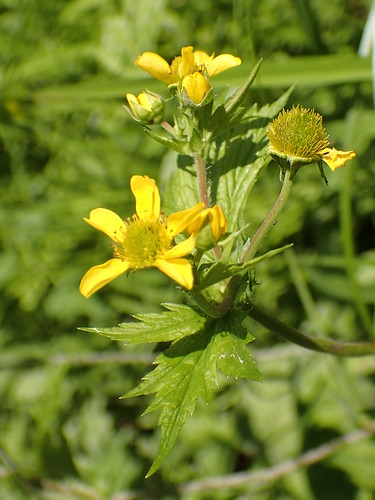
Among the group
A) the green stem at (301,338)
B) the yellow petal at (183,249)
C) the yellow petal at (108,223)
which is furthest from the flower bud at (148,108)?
the green stem at (301,338)

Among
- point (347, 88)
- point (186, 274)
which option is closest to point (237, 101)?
point (186, 274)

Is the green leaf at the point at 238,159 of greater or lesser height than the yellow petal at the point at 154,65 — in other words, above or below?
below

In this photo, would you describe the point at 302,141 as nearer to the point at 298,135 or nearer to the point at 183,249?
the point at 298,135

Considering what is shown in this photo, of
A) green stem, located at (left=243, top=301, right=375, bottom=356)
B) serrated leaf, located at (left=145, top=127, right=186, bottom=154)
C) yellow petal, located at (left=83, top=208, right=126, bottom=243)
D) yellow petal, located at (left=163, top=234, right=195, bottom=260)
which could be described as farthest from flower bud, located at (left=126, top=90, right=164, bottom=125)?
green stem, located at (left=243, top=301, right=375, bottom=356)

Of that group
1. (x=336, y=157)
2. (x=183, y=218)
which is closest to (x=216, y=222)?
(x=183, y=218)

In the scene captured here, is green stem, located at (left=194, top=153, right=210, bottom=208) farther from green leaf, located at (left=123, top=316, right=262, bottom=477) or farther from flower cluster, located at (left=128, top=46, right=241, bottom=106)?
green leaf, located at (left=123, top=316, right=262, bottom=477)

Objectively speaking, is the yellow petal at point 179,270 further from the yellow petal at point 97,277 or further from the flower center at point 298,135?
the flower center at point 298,135
